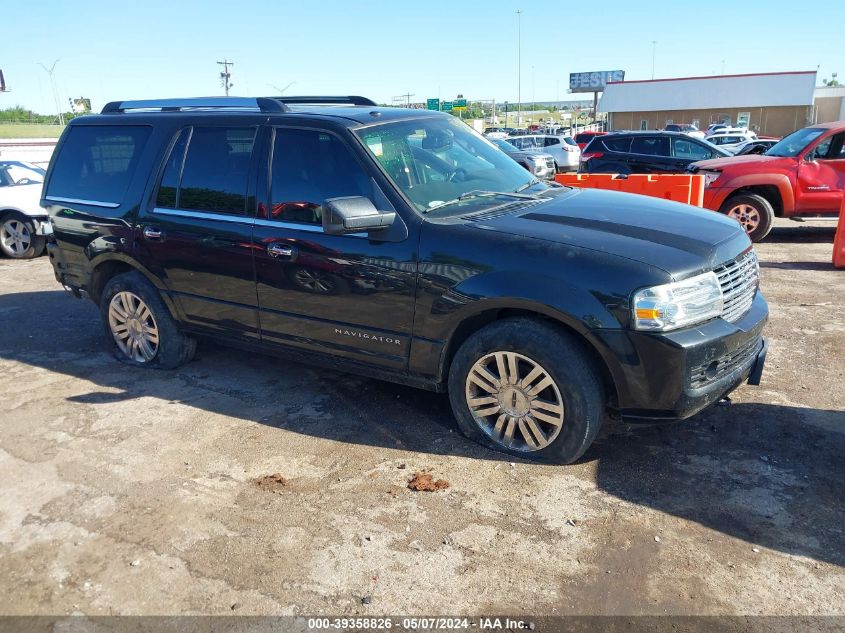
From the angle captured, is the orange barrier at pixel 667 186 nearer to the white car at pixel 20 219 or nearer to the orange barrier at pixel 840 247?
the orange barrier at pixel 840 247

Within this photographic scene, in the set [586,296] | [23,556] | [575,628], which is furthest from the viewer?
[586,296]

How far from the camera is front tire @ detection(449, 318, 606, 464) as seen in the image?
3559mm

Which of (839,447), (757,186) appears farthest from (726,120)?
(839,447)

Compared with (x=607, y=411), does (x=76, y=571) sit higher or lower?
lower

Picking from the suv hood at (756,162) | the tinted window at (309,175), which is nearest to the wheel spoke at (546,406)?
the tinted window at (309,175)

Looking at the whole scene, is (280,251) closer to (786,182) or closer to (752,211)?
(752,211)

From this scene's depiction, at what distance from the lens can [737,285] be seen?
3.78 metres

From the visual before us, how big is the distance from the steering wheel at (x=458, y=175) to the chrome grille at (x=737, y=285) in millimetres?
1692

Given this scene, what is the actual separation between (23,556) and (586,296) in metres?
2.97

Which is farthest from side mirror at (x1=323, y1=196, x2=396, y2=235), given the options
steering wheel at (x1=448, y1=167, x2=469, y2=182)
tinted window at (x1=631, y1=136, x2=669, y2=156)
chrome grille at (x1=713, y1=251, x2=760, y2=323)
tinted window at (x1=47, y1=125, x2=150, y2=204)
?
tinted window at (x1=631, y1=136, x2=669, y2=156)

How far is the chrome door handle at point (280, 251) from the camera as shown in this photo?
4.29 m

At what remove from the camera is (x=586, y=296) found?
3410 mm

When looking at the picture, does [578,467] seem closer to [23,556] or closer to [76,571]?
[76,571]

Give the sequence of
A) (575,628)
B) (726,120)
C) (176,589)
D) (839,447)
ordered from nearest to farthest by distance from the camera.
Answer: (575,628), (176,589), (839,447), (726,120)
